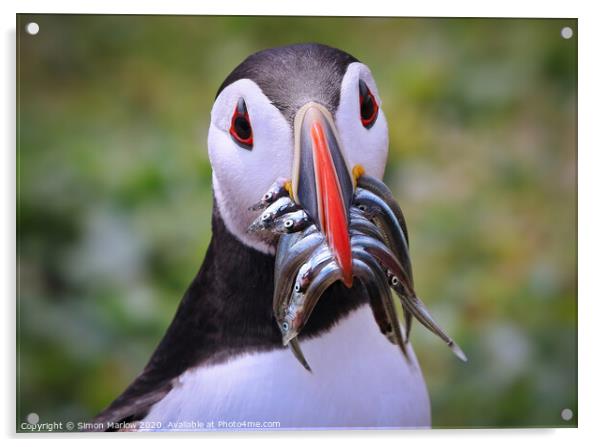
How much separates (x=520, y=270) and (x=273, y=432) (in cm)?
78

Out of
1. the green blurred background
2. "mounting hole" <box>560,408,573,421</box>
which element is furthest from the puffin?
"mounting hole" <box>560,408,573,421</box>

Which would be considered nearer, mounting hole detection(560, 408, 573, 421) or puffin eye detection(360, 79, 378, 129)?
puffin eye detection(360, 79, 378, 129)

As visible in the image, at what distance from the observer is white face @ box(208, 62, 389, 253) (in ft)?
5.93

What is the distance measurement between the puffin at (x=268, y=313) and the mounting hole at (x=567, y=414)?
0.48 meters

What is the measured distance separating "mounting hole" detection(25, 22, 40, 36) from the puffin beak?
796 mm

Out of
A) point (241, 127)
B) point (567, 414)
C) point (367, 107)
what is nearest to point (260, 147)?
point (241, 127)

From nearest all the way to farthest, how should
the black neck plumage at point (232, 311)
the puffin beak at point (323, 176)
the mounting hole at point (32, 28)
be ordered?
the puffin beak at point (323, 176) < the black neck plumage at point (232, 311) < the mounting hole at point (32, 28)

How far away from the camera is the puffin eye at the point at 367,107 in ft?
6.10

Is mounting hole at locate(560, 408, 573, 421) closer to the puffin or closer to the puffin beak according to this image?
the puffin

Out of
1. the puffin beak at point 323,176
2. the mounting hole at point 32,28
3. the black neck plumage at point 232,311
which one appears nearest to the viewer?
the puffin beak at point 323,176

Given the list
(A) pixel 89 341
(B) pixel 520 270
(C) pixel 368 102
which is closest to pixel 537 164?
(B) pixel 520 270
